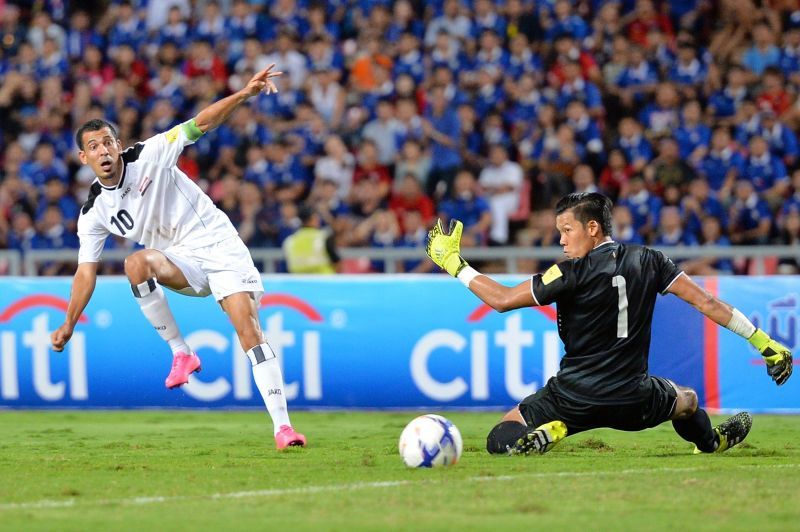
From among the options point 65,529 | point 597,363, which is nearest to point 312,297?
point 597,363

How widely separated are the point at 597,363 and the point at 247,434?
3329 millimetres

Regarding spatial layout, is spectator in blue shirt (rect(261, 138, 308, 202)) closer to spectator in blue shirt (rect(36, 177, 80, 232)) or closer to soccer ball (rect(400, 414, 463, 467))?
spectator in blue shirt (rect(36, 177, 80, 232))

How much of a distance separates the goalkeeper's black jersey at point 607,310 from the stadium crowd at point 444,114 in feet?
19.8

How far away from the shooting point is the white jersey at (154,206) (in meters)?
9.12

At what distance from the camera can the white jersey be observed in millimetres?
9117

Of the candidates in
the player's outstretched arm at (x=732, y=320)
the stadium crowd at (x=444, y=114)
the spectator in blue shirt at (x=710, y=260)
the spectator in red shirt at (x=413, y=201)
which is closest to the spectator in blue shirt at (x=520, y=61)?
the stadium crowd at (x=444, y=114)

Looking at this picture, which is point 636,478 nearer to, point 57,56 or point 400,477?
point 400,477

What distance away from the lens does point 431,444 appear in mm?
7594

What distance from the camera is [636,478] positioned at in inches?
282

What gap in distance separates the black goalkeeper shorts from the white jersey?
8.11 feet

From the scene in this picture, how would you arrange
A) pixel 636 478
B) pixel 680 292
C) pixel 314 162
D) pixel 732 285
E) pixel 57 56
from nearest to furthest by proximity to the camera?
pixel 636 478 → pixel 680 292 → pixel 732 285 → pixel 314 162 → pixel 57 56

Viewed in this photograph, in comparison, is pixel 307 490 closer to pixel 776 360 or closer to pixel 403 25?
pixel 776 360

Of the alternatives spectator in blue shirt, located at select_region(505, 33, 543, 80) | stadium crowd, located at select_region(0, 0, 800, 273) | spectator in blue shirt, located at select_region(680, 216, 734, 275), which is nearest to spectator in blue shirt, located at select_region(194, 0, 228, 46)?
stadium crowd, located at select_region(0, 0, 800, 273)

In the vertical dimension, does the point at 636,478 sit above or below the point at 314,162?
below
